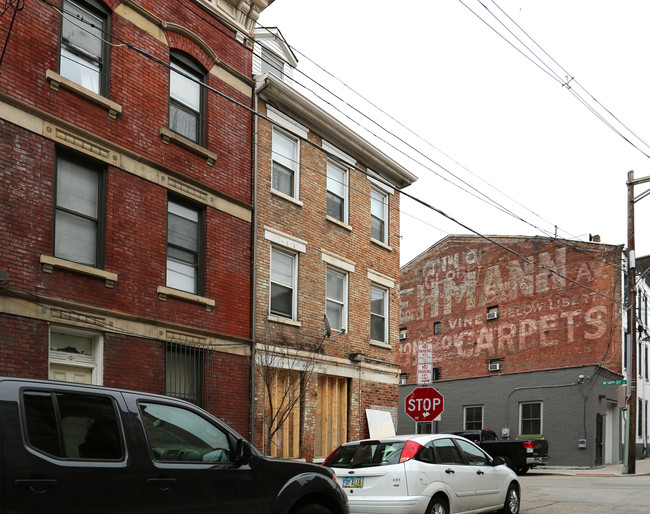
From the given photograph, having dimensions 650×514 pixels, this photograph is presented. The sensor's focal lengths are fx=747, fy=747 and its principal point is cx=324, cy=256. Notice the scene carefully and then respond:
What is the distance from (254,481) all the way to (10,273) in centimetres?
664

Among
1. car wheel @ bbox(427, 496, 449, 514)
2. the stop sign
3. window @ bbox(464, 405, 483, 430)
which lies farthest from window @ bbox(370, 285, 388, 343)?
window @ bbox(464, 405, 483, 430)

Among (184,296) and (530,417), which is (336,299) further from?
(530,417)

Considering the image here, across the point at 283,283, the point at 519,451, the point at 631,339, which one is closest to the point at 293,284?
the point at 283,283

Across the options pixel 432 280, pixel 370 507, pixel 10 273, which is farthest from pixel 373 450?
pixel 432 280

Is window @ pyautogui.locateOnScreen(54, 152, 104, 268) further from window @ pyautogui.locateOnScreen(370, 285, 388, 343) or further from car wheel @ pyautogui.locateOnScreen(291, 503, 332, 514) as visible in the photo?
window @ pyautogui.locateOnScreen(370, 285, 388, 343)

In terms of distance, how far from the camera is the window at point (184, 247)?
48.3 feet

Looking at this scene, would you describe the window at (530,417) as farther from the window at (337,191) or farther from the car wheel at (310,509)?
the car wheel at (310,509)

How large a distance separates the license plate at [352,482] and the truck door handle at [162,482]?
196 inches

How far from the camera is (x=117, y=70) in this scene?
1380cm

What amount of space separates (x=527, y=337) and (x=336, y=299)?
19.4 metres

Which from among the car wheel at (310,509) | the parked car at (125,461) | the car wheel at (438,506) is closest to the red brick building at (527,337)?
the car wheel at (438,506)

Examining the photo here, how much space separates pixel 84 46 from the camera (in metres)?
13.3

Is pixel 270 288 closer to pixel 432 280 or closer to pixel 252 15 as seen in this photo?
pixel 252 15

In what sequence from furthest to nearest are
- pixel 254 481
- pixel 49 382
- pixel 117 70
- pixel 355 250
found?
pixel 355 250
pixel 117 70
pixel 254 481
pixel 49 382
